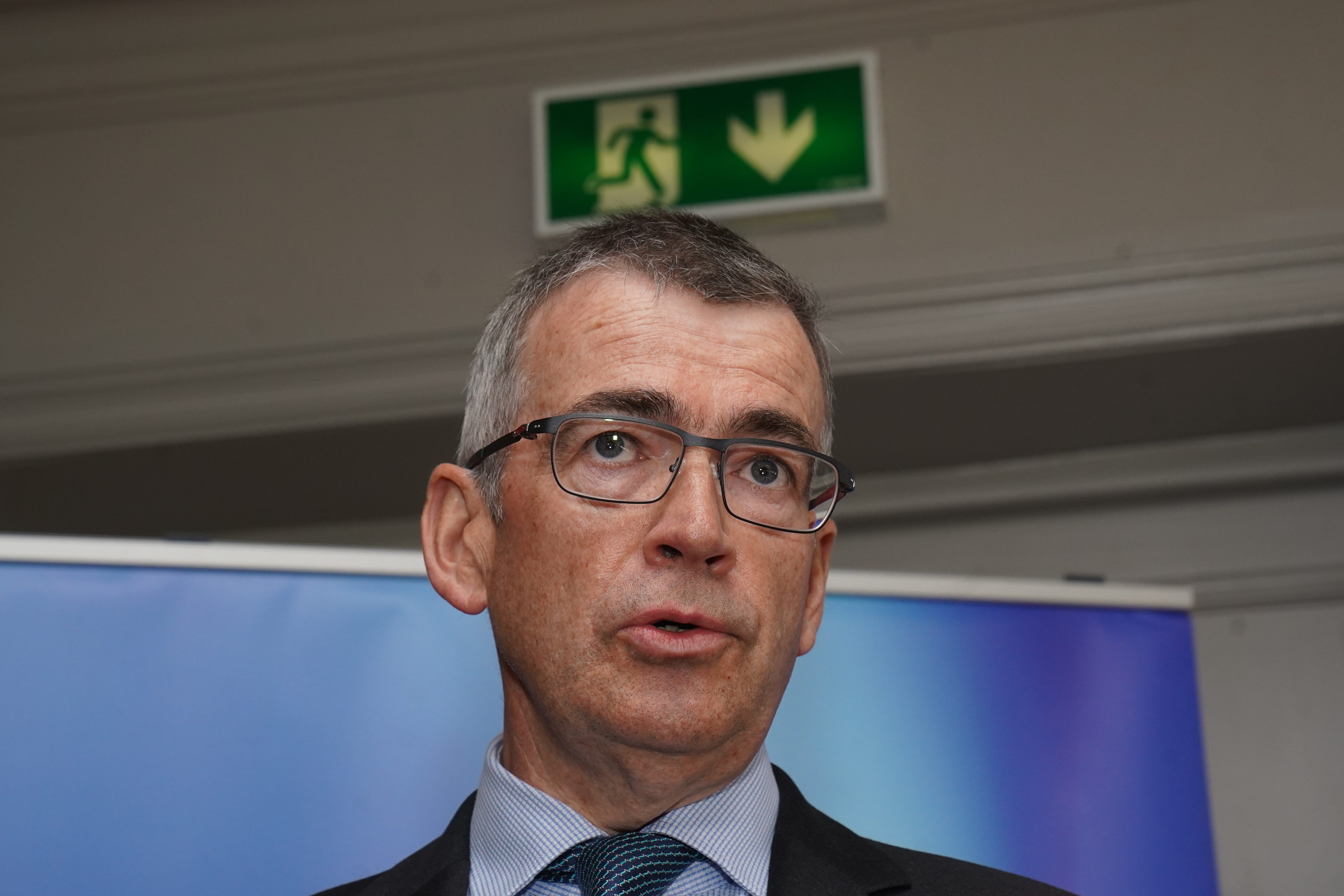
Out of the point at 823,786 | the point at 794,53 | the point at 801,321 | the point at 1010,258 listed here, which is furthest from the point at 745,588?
the point at 794,53

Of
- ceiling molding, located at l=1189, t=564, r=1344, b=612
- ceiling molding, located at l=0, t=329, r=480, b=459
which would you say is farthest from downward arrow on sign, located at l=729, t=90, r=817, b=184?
ceiling molding, located at l=1189, t=564, r=1344, b=612

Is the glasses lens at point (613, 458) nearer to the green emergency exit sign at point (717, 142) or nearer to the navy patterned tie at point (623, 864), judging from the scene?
the navy patterned tie at point (623, 864)

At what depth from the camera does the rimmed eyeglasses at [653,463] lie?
1.06 m

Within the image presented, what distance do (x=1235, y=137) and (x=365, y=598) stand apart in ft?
6.06

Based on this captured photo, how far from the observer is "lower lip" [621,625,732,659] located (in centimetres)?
100

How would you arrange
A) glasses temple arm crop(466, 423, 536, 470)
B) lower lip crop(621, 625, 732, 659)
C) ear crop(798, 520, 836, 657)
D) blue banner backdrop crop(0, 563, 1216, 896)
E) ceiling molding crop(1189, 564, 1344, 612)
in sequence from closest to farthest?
lower lip crop(621, 625, 732, 659) < glasses temple arm crop(466, 423, 536, 470) < ear crop(798, 520, 836, 657) < blue banner backdrop crop(0, 563, 1216, 896) < ceiling molding crop(1189, 564, 1344, 612)

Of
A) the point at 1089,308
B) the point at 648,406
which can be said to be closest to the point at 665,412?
the point at 648,406

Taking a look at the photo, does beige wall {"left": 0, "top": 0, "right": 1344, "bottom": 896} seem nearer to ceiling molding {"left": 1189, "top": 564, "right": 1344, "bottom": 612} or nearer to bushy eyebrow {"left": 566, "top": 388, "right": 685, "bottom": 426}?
ceiling molding {"left": 1189, "top": 564, "right": 1344, "bottom": 612}

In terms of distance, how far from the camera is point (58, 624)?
165cm

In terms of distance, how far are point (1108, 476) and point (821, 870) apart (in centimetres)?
187

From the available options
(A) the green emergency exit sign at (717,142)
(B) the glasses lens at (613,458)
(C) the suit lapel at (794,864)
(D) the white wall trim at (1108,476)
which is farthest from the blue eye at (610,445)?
(D) the white wall trim at (1108,476)

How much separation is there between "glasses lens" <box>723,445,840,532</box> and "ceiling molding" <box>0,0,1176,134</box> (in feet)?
5.84

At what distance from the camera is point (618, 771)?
1.05 m

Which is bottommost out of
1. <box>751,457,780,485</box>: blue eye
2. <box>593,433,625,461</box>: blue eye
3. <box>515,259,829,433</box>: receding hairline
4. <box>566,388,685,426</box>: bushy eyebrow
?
<box>751,457,780,485</box>: blue eye
